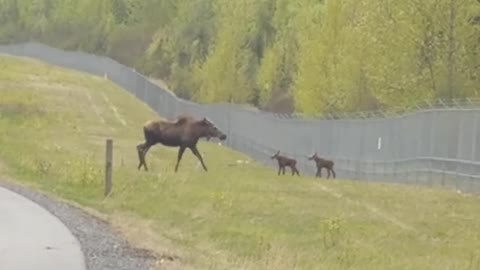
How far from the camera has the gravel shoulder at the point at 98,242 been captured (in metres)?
18.1

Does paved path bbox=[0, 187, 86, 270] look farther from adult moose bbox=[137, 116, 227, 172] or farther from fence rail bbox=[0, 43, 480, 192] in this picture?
fence rail bbox=[0, 43, 480, 192]

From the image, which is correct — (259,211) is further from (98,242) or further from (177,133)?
(177,133)

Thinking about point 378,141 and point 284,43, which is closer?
point 378,141

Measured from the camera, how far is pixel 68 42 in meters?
149

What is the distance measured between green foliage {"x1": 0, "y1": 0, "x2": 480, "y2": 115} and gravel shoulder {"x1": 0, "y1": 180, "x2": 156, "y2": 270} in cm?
2869

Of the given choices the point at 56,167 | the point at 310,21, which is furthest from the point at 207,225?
the point at 310,21

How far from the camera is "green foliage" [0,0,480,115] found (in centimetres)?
5462

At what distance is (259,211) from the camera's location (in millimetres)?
26594

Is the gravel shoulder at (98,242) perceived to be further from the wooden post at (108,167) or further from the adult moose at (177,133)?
the adult moose at (177,133)

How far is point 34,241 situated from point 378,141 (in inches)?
1138

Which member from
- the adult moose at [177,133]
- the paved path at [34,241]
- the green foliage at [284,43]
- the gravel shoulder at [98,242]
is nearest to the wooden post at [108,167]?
the gravel shoulder at [98,242]

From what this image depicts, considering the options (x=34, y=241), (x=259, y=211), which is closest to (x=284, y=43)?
(x=259, y=211)

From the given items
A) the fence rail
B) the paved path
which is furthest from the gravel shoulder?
the fence rail

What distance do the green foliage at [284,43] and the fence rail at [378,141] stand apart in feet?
10.9
